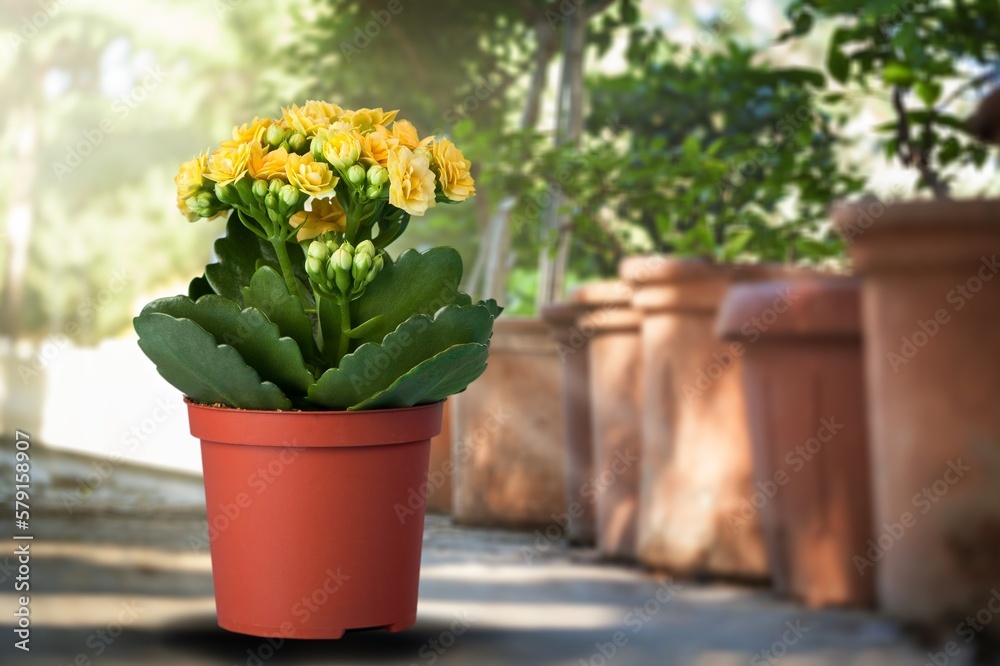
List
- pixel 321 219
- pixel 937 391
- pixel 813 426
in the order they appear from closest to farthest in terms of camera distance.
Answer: pixel 321 219 → pixel 937 391 → pixel 813 426

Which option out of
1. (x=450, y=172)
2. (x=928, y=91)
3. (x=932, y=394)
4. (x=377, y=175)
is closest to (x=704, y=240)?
(x=928, y=91)

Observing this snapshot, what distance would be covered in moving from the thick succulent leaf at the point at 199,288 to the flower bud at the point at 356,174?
0.27 meters

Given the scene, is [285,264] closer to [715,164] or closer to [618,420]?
[618,420]

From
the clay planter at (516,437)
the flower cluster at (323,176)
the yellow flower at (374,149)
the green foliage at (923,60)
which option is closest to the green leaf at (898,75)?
the green foliage at (923,60)

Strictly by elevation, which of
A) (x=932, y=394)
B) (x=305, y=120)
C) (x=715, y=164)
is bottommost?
(x=932, y=394)

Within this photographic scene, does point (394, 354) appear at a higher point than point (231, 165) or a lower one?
lower

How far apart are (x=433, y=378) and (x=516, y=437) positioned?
1545 mm

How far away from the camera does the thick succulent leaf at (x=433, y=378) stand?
1.18m

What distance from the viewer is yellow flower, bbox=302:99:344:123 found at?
1270 millimetres

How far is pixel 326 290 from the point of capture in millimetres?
1202

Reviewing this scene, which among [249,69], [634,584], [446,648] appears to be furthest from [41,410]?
[446,648]

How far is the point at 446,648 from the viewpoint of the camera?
137 cm

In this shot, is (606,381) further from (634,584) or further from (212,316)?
(212,316)

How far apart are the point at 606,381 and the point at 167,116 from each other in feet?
14.7
